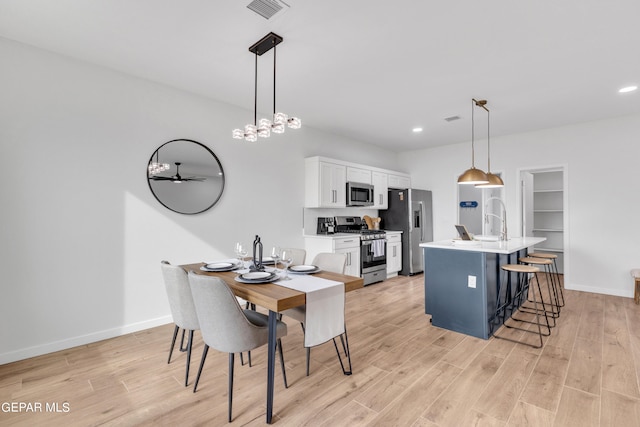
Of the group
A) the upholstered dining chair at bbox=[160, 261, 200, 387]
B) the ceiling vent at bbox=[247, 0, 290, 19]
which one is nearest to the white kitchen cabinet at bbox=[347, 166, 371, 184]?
the ceiling vent at bbox=[247, 0, 290, 19]

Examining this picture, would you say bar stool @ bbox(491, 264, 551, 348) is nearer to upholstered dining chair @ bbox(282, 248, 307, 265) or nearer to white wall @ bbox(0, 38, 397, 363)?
upholstered dining chair @ bbox(282, 248, 307, 265)

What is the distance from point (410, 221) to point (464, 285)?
2.96 metres

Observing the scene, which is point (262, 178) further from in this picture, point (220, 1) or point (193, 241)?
point (220, 1)

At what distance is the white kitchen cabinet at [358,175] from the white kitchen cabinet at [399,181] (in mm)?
756

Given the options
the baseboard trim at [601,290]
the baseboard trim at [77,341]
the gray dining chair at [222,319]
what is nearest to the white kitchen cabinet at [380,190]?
the baseboard trim at [601,290]

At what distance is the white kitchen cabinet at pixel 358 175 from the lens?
5464 millimetres

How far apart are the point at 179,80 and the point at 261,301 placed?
2814mm

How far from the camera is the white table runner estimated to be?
1971mm

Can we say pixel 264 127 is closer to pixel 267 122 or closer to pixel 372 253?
pixel 267 122

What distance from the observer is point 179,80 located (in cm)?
336

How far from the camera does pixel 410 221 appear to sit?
6.03m

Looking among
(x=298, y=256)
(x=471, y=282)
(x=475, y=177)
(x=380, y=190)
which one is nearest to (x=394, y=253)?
(x=380, y=190)

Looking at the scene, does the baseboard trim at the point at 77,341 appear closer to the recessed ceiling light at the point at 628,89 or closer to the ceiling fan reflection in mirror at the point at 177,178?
the ceiling fan reflection in mirror at the point at 177,178

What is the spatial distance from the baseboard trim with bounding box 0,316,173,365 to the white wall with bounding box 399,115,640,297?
6.01m
